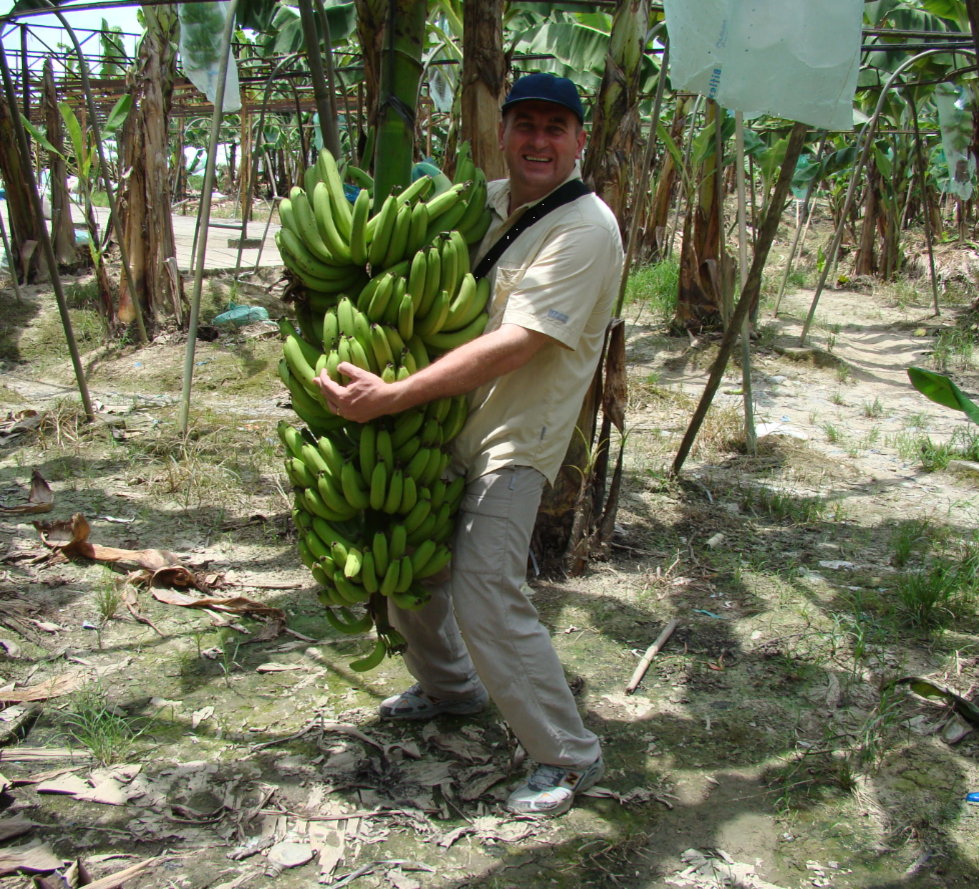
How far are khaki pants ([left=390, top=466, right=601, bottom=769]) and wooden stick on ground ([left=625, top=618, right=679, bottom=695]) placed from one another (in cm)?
74

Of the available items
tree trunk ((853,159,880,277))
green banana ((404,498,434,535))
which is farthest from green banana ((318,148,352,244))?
tree trunk ((853,159,880,277))

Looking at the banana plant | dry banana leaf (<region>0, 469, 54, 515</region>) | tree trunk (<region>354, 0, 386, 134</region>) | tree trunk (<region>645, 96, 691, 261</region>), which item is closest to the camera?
tree trunk (<region>354, 0, 386, 134</region>)

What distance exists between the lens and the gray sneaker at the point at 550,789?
90.2 inches

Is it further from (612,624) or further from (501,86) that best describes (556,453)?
(501,86)

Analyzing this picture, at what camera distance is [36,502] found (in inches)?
169

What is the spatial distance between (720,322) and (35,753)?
7596mm

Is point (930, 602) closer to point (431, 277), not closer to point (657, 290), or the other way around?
point (431, 277)

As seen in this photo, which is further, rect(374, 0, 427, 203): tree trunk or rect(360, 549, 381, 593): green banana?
rect(374, 0, 427, 203): tree trunk

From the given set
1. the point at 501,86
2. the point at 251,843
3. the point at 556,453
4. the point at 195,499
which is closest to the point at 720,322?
the point at 501,86

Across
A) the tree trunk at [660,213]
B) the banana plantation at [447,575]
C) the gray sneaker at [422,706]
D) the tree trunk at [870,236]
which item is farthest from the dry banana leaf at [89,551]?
the tree trunk at [870,236]

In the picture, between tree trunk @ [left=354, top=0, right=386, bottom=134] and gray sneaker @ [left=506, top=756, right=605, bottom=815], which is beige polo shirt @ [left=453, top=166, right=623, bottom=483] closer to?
gray sneaker @ [left=506, top=756, right=605, bottom=815]

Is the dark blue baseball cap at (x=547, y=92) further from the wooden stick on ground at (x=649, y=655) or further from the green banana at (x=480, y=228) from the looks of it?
the wooden stick on ground at (x=649, y=655)

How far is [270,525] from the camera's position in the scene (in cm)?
441

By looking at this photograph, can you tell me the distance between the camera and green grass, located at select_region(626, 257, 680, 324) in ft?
29.6
